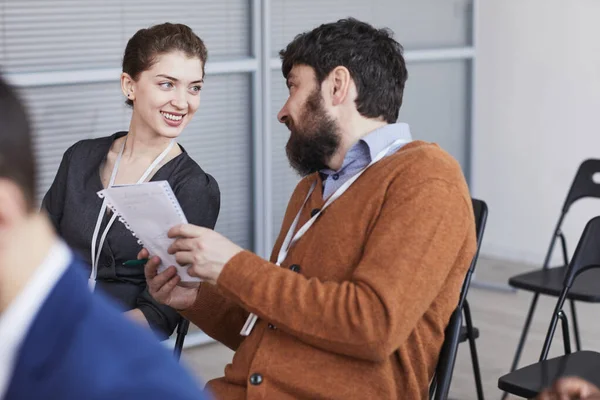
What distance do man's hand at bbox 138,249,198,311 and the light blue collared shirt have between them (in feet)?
1.18

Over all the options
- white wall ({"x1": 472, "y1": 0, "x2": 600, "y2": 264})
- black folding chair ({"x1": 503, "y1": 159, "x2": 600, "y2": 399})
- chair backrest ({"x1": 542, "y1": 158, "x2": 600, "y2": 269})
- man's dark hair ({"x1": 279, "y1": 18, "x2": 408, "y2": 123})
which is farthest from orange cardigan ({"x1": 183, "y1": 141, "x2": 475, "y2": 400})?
white wall ({"x1": 472, "y1": 0, "x2": 600, "y2": 264})

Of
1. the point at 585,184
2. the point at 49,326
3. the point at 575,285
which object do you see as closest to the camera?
the point at 49,326

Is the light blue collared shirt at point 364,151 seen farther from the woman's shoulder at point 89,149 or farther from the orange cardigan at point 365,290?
the woman's shoulder at point 89,149

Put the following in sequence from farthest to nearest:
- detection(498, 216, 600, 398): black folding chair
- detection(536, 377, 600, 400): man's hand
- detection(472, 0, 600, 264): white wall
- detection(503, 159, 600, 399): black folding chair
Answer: detection(472, 0, 600, 264): white wall, detection(503, 159, 600, 399): black folding chair, detection(498, 216, 600, 398): black folding chair, detection(536, 377, 600, 400): man's hand

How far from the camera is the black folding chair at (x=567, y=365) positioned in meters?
2.46

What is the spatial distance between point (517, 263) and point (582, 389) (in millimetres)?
4021

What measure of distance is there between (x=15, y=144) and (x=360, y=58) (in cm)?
138

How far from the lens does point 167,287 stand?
6.74ft

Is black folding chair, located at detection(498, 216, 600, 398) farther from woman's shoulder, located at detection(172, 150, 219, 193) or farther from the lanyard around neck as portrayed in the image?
woman's shoulder, located at detection(172, 150, 219, 193)

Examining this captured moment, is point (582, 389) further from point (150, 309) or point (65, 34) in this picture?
point (65, 34)

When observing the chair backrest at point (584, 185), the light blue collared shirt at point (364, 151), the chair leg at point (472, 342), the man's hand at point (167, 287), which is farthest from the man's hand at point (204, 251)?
the chair backrest at point (584, 185)

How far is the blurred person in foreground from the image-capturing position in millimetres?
726

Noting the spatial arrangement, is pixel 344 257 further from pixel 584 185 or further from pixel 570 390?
pixel 584 185

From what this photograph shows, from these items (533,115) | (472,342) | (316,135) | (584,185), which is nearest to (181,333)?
(316,135)
